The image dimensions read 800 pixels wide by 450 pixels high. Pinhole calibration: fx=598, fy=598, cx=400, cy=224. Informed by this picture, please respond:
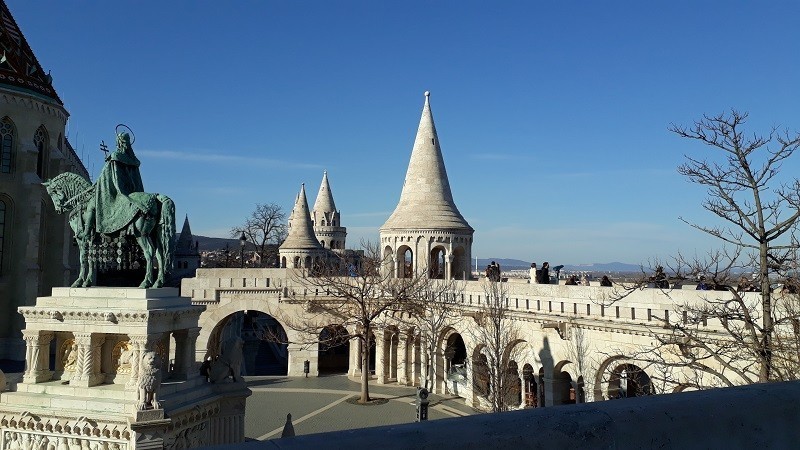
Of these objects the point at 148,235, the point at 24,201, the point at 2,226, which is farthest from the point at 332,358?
the point at 148,235

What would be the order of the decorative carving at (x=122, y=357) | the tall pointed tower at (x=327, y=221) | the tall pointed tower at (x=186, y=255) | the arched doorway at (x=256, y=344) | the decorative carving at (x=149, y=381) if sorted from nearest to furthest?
the decorative carving at (x=149, y=381), the decorative carving at (x=122, y=357), the arched doorway at (x=256, y=344), the tall pointed tower at (x=186, y=255), the tall pointed tower at (x=327, y=221)

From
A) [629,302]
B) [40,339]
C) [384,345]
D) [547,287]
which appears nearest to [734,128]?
[629,302]

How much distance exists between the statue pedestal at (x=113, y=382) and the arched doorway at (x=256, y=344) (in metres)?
11.3

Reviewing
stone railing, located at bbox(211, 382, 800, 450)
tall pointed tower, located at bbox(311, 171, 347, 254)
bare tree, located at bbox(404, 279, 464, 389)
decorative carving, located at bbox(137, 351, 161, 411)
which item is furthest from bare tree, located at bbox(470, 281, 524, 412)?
tall pointed tower, located at bbox(311, 171, 347, 254)

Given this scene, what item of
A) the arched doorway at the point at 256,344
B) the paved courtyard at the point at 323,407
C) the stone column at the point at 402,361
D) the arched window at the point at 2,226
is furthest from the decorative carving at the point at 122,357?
the arched window at the point at 2,226

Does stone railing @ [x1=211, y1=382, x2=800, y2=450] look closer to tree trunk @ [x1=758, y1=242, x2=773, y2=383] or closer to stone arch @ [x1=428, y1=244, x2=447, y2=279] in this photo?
tree trunk @ [x1=758, y1=242, x2=773, y2=383]

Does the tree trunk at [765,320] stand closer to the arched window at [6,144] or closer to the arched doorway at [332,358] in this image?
the arched doorway at [332,358]

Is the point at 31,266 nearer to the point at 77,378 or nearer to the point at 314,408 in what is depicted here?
the point at 314,408

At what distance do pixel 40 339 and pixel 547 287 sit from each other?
10722mm

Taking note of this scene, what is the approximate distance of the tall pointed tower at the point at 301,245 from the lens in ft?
107

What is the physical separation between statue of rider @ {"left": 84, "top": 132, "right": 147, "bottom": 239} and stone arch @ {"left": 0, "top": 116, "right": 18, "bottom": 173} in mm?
16946

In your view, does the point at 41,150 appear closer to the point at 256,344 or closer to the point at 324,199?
the point at 256,344

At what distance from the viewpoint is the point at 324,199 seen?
4644cm

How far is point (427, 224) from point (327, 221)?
24633 millimetres
